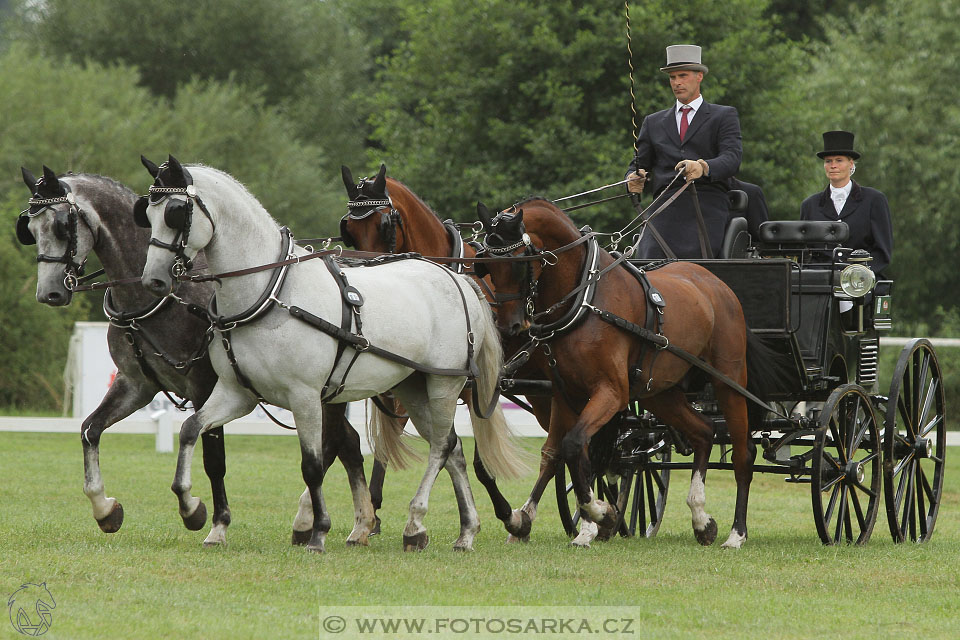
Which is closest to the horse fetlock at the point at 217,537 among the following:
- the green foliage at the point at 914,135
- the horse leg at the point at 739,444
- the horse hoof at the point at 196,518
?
the horse hoof at the point at 196,518

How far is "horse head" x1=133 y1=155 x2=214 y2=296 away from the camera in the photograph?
19.8 ft

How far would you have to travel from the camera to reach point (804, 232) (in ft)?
27.3

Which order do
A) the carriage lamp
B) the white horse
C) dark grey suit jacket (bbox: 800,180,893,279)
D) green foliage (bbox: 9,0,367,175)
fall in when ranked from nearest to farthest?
the white horse
the carriage lamp
dark grey suit jacket (bbox: 800,180,893,279)
green foliage (bbox: 9,0,367,175)

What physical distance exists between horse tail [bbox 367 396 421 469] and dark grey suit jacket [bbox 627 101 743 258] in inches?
77.2

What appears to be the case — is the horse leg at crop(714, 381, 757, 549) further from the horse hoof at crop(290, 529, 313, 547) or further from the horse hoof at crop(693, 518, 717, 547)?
the horse hoof at crop(290, 529, 313, 547)

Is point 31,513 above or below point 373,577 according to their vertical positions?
below

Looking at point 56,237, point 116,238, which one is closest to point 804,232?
Answer: point 116,238

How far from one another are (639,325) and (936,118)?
Answer: 52.6 ft

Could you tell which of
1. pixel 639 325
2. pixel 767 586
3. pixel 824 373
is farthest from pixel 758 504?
pixel 767 586

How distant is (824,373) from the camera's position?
8055 mm

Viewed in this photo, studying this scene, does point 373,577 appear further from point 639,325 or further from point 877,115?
point 877,115

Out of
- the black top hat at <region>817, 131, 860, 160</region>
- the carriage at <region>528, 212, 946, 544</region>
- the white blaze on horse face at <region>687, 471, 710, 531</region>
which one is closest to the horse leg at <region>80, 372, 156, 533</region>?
the carriage at <region>528, 212, 946, 544</region>

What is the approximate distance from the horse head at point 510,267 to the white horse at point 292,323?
24 cm

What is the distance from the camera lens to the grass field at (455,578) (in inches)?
199
